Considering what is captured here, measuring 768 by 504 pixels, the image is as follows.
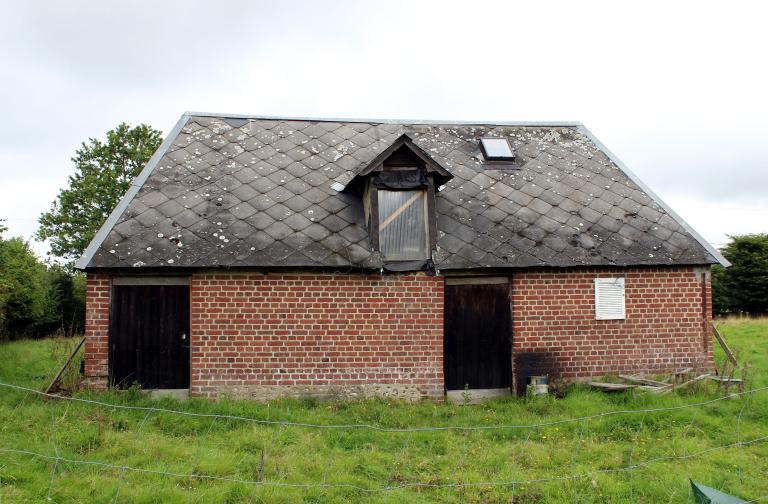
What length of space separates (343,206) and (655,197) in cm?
632

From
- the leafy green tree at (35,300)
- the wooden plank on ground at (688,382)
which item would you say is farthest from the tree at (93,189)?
the wooden plank on ground at (688,382)

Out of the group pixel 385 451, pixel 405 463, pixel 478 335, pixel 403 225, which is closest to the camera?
pixel 405 463

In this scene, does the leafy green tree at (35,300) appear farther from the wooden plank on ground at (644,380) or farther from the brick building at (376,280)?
the wooden plank on ground at (644,380)

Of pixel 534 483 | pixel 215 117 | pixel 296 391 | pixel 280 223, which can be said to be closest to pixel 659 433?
pixel 534 483

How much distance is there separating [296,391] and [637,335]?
597cm

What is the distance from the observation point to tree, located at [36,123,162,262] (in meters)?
28.4

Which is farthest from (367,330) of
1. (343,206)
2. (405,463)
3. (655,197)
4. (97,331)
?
(655,197)

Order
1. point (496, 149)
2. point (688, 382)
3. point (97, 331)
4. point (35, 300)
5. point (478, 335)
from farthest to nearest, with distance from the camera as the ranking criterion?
point (35, 300) < point (496, 149) < point (478, 335) < point (688, 382) < point (97, 331)

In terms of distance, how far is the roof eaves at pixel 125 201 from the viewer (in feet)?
29.3

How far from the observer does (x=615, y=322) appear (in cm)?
1028

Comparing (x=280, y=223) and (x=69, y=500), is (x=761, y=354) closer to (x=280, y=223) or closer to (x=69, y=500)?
(x=280, y=223)

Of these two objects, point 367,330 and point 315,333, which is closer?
point 315,333

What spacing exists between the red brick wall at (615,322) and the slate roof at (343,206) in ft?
1.25

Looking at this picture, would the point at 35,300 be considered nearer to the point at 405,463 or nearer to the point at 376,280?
the point at 376,280
